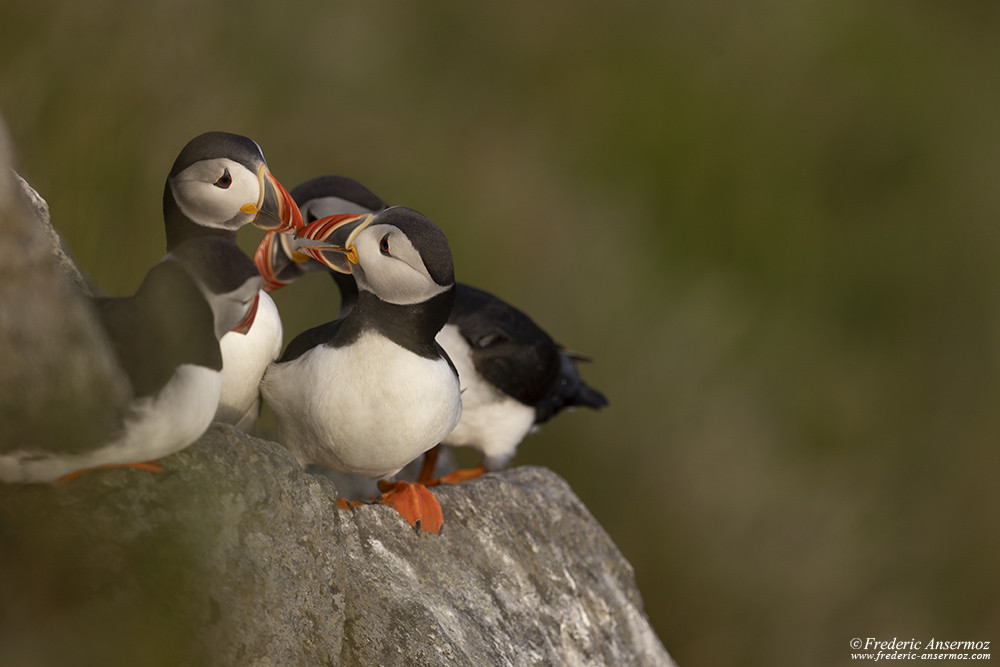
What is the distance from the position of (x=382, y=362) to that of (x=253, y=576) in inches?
25.9

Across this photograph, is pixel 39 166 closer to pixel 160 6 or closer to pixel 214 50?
pixel 160 6

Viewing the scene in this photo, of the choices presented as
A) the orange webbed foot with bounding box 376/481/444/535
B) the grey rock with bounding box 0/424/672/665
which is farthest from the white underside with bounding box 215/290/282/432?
the orange webbed foot with bounding box 376/481/444/535

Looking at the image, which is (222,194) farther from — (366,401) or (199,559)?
(199,559)

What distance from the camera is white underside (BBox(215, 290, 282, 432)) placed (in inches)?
102

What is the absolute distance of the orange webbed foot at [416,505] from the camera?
9.18ft

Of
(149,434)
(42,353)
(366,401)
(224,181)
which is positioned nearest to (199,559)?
(149,434)

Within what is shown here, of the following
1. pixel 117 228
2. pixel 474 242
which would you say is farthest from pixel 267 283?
pixel 474 242

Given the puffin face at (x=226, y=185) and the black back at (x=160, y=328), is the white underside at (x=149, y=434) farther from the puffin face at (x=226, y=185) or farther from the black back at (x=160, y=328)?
the puffin face at (x=226, y=185)

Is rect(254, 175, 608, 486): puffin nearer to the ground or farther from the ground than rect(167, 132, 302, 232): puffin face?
nearer to the ground

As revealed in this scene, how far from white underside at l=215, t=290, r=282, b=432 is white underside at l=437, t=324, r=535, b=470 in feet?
3.91

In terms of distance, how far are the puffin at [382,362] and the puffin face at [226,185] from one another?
0.47ft

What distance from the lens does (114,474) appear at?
189 cm

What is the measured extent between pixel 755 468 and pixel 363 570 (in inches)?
192

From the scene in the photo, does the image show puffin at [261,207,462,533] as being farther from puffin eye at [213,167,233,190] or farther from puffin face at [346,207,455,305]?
puffin eye at [213,167,233,190]
